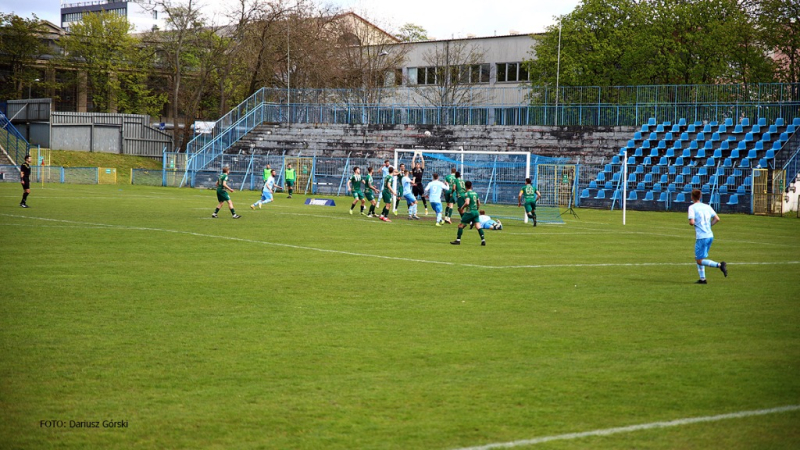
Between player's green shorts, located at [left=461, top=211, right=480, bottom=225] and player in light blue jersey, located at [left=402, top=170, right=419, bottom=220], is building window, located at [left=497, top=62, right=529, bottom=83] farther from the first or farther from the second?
player's green shorts, located at [left=461, top=211, right=480, bottom=225]

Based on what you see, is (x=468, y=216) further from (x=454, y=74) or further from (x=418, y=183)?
(x=454, y=74)

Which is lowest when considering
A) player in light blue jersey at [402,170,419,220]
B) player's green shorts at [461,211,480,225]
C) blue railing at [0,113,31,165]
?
player's green shorts at [461,211,480,225]

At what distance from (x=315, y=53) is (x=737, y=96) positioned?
3703 centimetres

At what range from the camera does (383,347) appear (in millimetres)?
9188

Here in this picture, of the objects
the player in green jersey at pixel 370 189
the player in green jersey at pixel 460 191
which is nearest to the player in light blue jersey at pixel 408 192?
the player in green jersey at pixel 370 189

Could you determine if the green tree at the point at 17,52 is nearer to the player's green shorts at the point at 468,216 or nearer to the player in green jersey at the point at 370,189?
the player in green jersey at the point at 370,189

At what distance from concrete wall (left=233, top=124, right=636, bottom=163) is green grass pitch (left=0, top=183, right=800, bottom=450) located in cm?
2932

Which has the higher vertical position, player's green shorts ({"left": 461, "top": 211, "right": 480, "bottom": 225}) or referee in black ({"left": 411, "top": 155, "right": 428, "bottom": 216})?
referee in black ({"left": 411, "top": 155, "right": 428, "bottom": 216})

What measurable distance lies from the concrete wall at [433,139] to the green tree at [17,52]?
29.1m

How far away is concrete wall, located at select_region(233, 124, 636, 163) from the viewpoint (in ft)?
157

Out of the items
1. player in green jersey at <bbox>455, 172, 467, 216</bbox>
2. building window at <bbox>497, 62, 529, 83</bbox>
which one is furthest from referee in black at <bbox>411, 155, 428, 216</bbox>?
building window at <bbox>497, 62, 529, 83</bbox>

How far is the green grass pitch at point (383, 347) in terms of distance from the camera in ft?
21.4

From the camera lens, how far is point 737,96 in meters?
46.3

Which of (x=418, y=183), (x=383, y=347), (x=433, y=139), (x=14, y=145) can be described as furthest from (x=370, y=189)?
(x=14, y=145)
